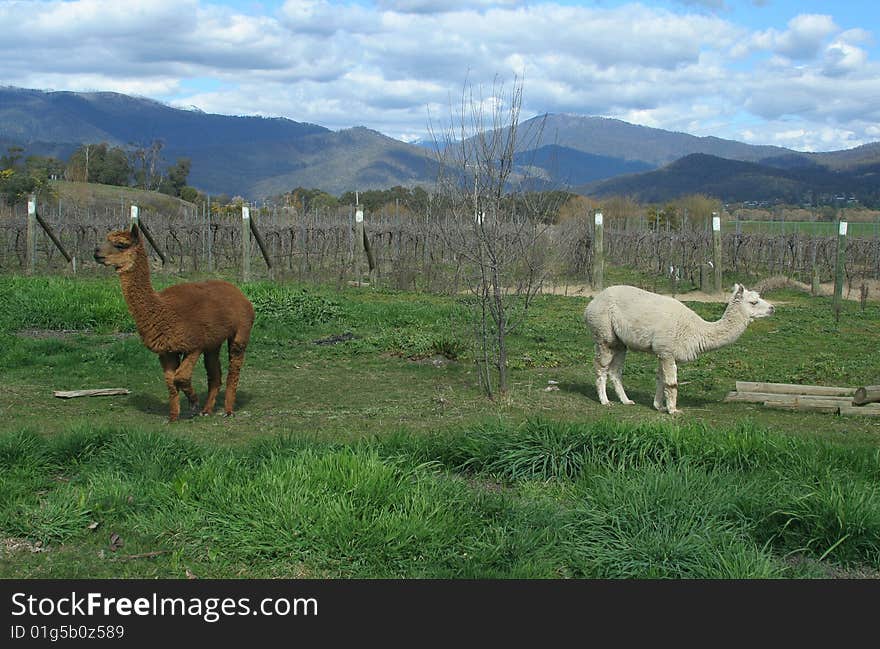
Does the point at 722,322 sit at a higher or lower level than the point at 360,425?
higher

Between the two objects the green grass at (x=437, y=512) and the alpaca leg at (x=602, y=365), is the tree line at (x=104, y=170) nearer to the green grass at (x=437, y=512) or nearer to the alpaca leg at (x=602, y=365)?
the alpaca leg at (x=602, y=365)

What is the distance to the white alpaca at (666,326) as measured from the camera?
9.39 m

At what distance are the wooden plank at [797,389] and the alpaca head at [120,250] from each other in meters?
6.70

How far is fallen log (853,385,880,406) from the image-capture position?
866 centimetres

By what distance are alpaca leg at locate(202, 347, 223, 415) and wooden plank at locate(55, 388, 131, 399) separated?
4.03 feet

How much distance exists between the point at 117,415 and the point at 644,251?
25426mm

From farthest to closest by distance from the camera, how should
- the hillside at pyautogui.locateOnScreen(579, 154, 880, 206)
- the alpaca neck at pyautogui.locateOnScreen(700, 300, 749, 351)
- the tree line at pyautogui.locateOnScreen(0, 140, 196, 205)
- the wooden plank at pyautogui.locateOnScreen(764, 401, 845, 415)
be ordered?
the hillside at pyautogui.locateOnScreen(579, 154, 880, 206) → the tree line at pyautogui.locateOnScreen(0, 140, 196, 205) → the alpaca neck at pyautogui.locateOnScreen(700, 300, 749, 351) → the wooden plank at pyautogui.locateOnScreen(764, 401, 845, 415)

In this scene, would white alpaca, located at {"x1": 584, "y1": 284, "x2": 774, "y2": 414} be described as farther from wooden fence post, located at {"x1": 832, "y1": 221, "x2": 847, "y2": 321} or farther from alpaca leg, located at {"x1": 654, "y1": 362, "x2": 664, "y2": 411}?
wooden fence post, located at {"x1": 832, "y1": 221, "x2": 847, "y2": 321}

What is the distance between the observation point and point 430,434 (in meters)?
6.81

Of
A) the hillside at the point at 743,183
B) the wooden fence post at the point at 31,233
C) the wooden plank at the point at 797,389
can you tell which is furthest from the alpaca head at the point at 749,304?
the hillside at the point at 743,183

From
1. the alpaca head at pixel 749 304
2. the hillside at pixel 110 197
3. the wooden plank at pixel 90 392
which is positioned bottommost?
the wooden plank at pixel 90 392

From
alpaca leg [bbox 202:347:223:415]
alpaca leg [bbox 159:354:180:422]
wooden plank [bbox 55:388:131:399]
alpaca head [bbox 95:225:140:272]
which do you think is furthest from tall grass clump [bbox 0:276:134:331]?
alpaca head [bbox 95:225:140:272]

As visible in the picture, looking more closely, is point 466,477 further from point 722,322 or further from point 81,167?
point 81,167
